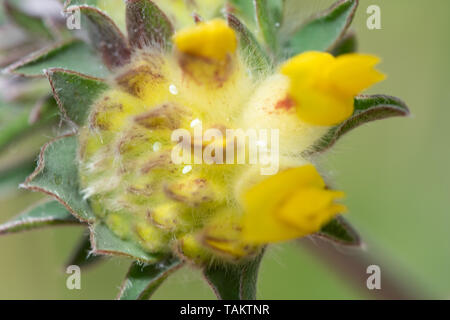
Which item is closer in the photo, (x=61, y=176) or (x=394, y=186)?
(x=61, y=176)

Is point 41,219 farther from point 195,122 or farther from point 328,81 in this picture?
point 328,81

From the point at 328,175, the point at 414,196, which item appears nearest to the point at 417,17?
the point at 414,196

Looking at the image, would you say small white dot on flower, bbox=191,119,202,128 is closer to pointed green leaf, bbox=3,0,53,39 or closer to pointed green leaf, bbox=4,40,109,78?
pointed green leaf, bbox=4,40,109,78

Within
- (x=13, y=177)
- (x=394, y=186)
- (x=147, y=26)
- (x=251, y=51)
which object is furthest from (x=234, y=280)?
(x=394, y=186)

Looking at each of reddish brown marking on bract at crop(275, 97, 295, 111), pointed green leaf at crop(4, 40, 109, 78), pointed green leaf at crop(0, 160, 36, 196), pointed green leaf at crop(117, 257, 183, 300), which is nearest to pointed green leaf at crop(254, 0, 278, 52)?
reddish brown marking on bract at crop(275, 97, 295, 111)

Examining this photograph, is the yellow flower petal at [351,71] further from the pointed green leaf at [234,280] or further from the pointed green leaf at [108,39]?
the pointed green leaf at [108,39]

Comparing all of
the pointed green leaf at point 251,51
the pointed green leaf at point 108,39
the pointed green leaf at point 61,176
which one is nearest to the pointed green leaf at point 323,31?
the pointed green leaf at point 251,51
